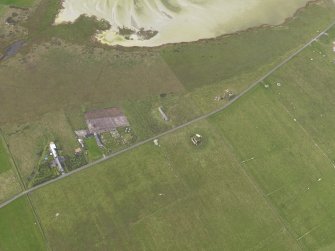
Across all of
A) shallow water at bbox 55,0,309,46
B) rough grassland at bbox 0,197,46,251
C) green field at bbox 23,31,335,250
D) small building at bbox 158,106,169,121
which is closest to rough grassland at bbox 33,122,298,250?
green field at bbox 23,31,335,250

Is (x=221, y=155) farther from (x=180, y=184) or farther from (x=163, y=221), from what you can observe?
(x=163, y=221)

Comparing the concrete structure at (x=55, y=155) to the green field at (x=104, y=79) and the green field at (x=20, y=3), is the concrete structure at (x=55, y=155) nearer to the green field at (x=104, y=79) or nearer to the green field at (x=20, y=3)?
the green field at (x=104, y=79)

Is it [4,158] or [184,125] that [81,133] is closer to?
[4,158]

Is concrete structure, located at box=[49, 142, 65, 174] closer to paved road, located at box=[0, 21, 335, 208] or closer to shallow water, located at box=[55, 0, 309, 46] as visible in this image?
paved road, located at box=[0, 21, 335, 208]

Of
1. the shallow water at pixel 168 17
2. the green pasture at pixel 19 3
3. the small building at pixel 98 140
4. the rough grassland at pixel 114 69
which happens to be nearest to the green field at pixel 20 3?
the green pasture at pixel 19 3

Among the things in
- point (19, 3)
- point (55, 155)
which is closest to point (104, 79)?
point (55, 155)
